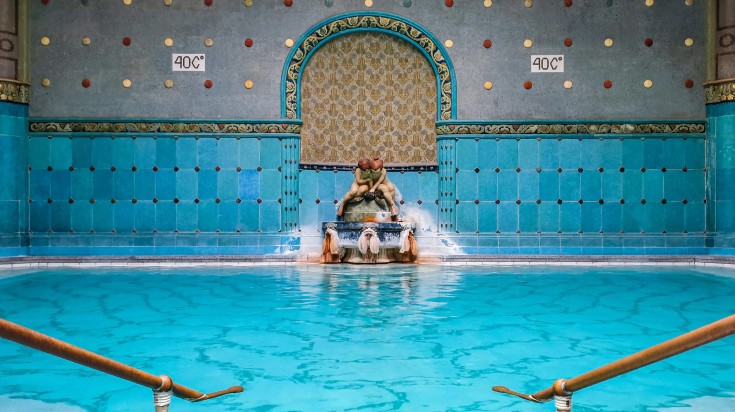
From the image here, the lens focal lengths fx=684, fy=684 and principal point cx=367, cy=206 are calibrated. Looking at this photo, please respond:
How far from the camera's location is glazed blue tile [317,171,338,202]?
10547 mm

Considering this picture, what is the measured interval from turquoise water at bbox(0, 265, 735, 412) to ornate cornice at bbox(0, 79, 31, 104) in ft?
11.1

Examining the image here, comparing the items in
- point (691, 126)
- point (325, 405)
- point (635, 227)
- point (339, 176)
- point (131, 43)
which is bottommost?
point (325, 405)

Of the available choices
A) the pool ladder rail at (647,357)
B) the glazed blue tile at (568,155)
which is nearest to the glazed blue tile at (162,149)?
the glazed blue tile at (568,155)

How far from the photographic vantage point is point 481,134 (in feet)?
34.2

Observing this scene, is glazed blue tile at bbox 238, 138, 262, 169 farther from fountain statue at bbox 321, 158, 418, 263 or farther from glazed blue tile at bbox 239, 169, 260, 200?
fountain statue at bbox 321, 158, 418, 263

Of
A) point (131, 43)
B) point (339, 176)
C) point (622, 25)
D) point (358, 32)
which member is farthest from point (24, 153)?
point (622, 25)

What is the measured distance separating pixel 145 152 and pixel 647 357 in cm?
959

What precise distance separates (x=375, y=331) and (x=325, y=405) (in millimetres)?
1617

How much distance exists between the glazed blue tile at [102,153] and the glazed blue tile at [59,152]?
14.6 inches

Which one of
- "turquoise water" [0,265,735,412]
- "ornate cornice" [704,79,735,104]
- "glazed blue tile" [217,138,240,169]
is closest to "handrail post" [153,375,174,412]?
"turquoise water" [0,265,735,412]

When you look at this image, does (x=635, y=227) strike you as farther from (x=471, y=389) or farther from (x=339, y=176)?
(x=471, y=389)

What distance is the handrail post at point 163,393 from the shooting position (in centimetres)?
196

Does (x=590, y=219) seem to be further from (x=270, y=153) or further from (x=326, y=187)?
(x=270, y=153)

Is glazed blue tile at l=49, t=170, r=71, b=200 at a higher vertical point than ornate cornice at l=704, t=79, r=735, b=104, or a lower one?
lower
